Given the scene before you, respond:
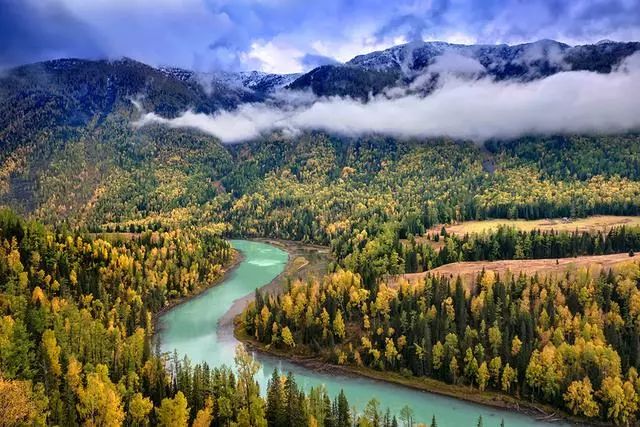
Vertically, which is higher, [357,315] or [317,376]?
[357,315]

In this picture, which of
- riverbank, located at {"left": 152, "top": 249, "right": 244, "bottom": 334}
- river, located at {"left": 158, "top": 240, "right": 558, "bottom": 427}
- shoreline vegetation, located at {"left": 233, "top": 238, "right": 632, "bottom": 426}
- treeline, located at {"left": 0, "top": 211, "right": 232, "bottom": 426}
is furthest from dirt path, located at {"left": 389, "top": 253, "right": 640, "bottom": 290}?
treeline, located at {"left": 0, "top": 211, "right": 232, "bottom": 426}

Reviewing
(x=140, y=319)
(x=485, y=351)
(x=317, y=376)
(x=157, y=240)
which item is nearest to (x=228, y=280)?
(x=157, y=240)

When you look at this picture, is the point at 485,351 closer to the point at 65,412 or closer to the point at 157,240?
the point at 65,412

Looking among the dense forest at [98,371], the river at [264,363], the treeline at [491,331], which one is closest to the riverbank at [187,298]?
the river at [264,363]

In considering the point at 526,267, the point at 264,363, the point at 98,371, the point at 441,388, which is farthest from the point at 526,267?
the point at 98,371

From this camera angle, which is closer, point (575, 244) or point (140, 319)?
point (140, 319)


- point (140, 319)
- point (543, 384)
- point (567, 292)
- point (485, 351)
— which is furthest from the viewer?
point (140, 319)

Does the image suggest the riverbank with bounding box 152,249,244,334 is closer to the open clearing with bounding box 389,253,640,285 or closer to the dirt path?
the open clearing with bounding box 389,253,640,285
